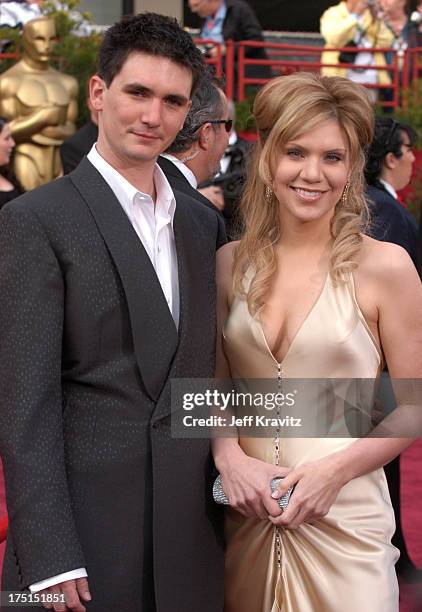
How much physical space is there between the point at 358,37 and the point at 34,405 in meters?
9.14

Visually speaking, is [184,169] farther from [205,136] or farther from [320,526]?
[320,526]

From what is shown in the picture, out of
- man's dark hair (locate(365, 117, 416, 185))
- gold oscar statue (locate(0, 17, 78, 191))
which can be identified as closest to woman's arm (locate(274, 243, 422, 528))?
man's dark hair (locate(365, 117, 416, 185))

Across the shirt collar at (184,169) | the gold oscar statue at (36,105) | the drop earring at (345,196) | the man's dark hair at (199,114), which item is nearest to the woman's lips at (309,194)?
the drop earring at (345,196)

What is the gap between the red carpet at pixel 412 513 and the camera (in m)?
4.02

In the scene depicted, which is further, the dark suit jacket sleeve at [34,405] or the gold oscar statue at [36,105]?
the gold oscar statue at [36,105]

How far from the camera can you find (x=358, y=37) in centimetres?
1058

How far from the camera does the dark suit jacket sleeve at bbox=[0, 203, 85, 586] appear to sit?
2025mm

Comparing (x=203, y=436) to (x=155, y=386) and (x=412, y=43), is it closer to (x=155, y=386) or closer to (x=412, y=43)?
(x=155, y=386)

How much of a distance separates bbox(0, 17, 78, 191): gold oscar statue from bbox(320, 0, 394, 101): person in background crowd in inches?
121

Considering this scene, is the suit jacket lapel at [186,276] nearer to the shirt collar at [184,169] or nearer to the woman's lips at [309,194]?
the woman's lips at [309,194]

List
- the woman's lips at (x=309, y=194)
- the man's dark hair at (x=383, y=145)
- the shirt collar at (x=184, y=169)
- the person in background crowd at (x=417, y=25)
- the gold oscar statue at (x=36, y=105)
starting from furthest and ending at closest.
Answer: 1. the person in background crowd at (x=417, y=25)
2. the gold oscar statue at (x=36, y=105)
3. the man's dark hair at (x=383, y=145)
4. the shirt collar at (x=184, y=169)
5. the woman's lips at (x=309, y=194)

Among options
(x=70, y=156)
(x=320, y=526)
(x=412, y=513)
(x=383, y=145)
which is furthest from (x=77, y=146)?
(x=320, y=526)

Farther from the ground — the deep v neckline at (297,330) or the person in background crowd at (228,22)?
the person in background crowd at (228,22)

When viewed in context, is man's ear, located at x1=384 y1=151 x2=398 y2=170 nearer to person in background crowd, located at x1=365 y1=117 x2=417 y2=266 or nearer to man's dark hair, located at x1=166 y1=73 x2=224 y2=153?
person in background crowd, located at x1=365 y1=117 x2=417 y2=266
